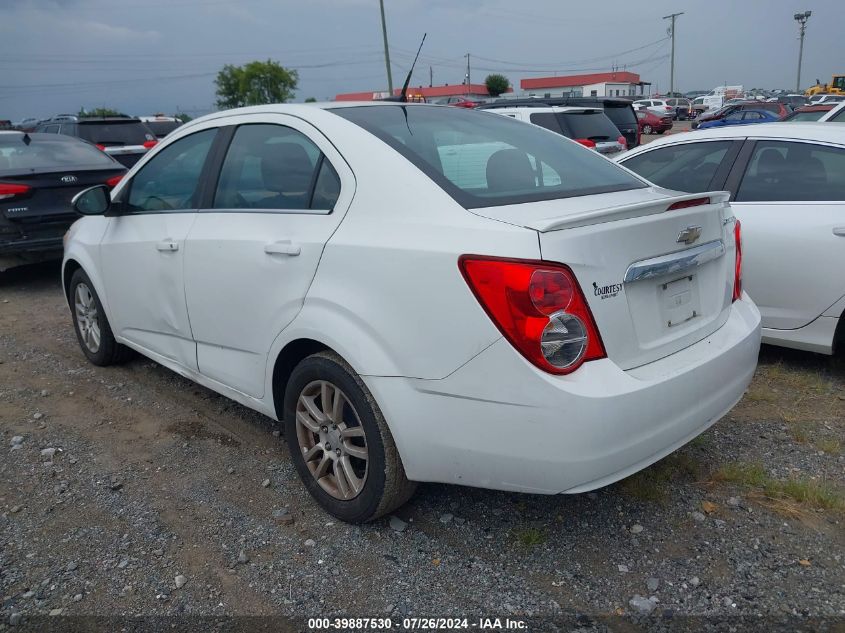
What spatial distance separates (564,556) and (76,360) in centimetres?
390

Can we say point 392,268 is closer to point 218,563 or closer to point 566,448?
point 566,448

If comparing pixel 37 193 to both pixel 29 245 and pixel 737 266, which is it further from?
pixel 737 266

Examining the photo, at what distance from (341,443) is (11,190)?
552cm

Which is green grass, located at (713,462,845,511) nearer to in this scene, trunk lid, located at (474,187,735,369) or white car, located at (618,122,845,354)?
trunk lid, located at (474,187,735,369)

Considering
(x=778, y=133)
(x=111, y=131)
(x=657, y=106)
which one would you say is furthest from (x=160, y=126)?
(x=657, y=106)

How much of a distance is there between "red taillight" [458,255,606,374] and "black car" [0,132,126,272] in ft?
19.6

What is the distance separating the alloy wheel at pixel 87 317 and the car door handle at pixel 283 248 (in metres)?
2.19

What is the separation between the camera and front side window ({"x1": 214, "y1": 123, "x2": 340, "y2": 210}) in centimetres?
292

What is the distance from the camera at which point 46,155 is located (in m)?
7.49

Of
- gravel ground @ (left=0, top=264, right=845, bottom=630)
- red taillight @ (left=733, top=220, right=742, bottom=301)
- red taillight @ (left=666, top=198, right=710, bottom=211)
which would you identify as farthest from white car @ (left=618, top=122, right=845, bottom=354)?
red taillight @ (left=666, top=198, right=710, bottom=211)

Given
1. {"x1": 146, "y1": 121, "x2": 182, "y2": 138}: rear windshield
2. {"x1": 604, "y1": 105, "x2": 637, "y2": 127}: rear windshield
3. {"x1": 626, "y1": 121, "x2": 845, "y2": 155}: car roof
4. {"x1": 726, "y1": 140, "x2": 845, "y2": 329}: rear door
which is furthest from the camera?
{"x1": 146, "y1": 121, "x2": 182, "y2": 138}: rear windshield

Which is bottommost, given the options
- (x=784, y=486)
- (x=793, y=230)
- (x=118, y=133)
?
(x=784, y=486)

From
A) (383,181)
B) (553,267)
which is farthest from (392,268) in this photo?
(553,267)

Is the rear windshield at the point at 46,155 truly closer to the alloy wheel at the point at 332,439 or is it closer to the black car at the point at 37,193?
the black car at the point at 37,193
